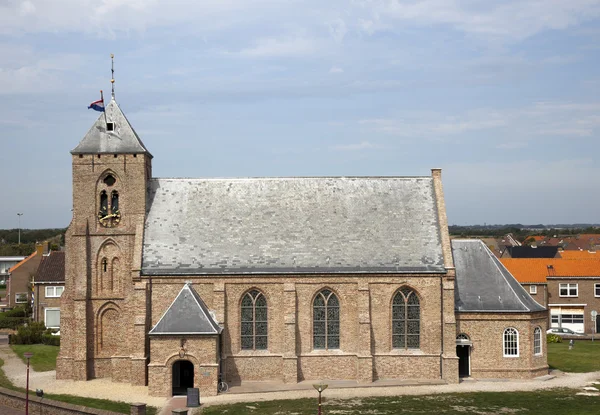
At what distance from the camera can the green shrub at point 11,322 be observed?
6869 cm

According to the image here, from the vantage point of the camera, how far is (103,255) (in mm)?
41625

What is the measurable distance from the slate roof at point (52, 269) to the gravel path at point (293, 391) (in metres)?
27.7

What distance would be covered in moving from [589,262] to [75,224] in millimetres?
50653

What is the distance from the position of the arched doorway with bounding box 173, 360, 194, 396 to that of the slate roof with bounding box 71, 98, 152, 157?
42.9 ft

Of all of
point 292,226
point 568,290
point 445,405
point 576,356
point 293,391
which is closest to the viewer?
point 445,405

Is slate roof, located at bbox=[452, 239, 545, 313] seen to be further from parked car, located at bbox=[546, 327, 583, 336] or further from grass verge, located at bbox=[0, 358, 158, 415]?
parked car, located at bbox=[546, 327, 583, 336]

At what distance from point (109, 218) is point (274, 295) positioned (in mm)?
11201

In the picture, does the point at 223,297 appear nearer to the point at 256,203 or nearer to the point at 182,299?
the point at 182,299

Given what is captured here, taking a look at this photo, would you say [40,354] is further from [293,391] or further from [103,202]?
[293,391]

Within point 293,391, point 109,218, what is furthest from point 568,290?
point 109,218

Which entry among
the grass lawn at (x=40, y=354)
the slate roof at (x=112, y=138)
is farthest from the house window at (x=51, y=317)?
the slate roof at (x=112, y=138)

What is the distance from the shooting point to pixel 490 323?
4069cm

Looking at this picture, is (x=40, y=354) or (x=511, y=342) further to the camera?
(x=40, y=354)

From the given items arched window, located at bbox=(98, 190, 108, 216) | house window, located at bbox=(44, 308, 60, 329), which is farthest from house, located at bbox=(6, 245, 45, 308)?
arched window, located at bbox=(98, 190, 108, 216)
